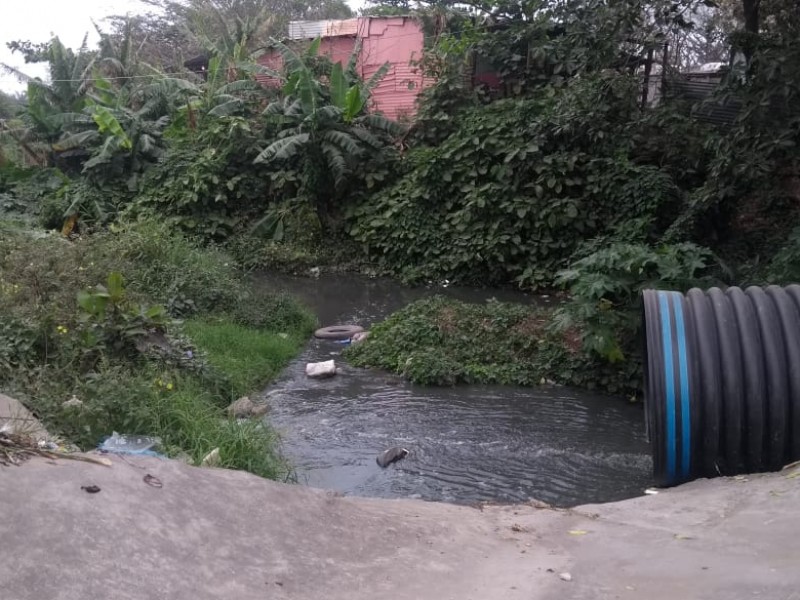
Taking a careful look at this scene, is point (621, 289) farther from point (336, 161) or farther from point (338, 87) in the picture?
point (338, 87)

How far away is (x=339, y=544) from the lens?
153 inches

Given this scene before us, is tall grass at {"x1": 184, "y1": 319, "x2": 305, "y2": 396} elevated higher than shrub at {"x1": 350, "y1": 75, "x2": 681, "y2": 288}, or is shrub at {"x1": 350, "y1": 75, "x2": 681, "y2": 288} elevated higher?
shrub at {"x1": 350, "y1": 75, "x2": 681, "y2": 288}

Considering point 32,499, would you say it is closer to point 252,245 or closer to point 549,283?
point 549,283

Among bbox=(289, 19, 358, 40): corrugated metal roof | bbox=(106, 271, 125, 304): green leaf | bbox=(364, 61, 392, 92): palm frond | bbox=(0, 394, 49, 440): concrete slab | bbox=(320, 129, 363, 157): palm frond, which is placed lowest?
bbox=(0, 394, 49, 440): concrete slab

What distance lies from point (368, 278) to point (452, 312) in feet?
14.9

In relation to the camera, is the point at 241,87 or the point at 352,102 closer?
the point at 352,102

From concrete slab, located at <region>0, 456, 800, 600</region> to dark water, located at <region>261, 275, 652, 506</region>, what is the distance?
1.28 m

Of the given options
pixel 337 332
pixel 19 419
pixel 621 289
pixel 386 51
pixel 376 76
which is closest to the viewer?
pixel 19 419

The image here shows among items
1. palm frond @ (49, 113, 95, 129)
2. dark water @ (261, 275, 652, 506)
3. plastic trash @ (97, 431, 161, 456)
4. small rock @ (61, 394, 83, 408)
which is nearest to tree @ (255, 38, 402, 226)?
palm frond @ (49, 113, 95, 129)

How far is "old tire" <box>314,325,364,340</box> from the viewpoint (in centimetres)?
1009

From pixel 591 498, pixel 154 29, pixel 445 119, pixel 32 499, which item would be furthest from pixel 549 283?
pixel 154 29

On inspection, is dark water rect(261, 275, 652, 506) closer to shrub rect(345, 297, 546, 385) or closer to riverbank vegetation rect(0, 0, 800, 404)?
shrub rect(345, 297, 546, 385)

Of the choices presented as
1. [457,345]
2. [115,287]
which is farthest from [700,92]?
[115,287]

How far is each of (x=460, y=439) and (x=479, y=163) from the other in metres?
7.62
